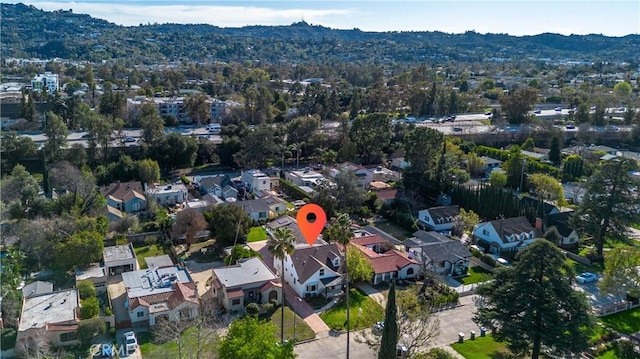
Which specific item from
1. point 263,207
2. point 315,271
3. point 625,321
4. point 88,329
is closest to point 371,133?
point 263,207

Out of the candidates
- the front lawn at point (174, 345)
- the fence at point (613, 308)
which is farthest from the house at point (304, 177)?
the fence at point (613, 308)

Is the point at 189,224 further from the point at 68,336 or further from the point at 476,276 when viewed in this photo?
A: the point at 476,276

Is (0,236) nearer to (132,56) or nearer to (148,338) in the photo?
(148,338)

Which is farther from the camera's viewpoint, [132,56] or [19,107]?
[132,56]

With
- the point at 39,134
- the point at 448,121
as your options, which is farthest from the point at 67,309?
the point at 448,121

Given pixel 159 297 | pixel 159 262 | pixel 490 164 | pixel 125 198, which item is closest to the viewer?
pixel 159 297

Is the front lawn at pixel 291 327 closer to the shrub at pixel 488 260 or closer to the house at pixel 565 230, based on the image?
the shrub at pixel 488 260
